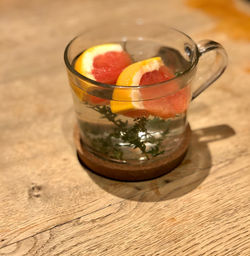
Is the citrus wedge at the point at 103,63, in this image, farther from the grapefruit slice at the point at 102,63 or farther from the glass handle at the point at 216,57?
the glass handle at the point at 216,57

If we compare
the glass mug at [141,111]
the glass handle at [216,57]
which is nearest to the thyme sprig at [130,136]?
the glass mug at [141,111]

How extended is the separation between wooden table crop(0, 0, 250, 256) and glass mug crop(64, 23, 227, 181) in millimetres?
37

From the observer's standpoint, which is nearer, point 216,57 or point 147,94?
point 147,94

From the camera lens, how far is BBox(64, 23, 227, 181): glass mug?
546 millimetres

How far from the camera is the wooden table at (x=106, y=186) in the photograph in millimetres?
522

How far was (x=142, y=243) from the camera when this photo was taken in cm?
52

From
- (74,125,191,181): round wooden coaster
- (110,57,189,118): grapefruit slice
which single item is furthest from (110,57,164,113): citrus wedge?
(74,125,191,181): round wooden coaster

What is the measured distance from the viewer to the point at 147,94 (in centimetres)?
53

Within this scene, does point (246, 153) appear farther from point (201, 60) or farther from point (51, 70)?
point (51, 70)

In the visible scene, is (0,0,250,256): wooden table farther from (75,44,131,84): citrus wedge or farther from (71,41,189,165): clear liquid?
(75,44,131,84): citrus wedge

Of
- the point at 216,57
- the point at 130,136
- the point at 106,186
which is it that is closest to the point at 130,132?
the point at 130,136

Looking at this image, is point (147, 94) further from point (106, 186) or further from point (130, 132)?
point (106, 186)

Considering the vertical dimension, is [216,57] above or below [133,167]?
above

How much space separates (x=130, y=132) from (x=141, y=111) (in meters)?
0.05
